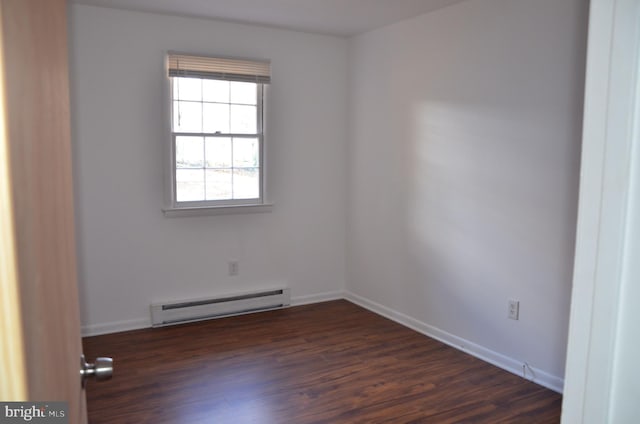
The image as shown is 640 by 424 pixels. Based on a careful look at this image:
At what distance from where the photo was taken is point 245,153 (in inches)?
170

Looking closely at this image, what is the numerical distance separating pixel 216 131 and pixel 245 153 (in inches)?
12.7

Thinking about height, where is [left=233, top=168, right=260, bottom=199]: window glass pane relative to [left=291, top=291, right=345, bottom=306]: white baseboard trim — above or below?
above

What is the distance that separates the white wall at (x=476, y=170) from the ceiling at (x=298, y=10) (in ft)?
0.65

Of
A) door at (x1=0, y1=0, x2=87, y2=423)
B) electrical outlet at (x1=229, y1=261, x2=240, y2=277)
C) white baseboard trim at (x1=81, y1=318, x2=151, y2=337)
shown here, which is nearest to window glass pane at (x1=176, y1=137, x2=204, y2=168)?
electrical outlet at (x1=229, y1=261, x2=240, y2=277)

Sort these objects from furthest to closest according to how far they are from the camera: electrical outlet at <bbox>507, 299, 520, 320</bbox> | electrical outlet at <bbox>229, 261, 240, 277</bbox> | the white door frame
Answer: electrical outlet at <bbox>229, 261, 240, 277</bbox>, electrical outlet at <bbox>507, 299, 520, 320</bbox>, the white door frame

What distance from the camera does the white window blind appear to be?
3.89m

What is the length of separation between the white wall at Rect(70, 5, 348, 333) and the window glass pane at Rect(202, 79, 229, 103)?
0.24 metres

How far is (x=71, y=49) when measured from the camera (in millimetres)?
3551

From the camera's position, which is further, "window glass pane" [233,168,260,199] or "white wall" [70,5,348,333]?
"window glass pane" [233,168,260,199]

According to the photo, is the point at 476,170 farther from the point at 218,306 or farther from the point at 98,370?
the point at 98,370

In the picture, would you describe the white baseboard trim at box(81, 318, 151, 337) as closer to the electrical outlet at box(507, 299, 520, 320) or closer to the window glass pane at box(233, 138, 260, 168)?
the window glass pane at box(233, 138, 260, 168)

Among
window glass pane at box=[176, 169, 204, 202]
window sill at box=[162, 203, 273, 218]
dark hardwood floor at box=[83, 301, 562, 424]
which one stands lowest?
dark hardwood floor at box=[83, 301, 562, 424]

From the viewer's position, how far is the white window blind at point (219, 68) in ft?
12.8

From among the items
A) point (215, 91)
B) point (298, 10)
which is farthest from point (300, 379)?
point (298, 10)
